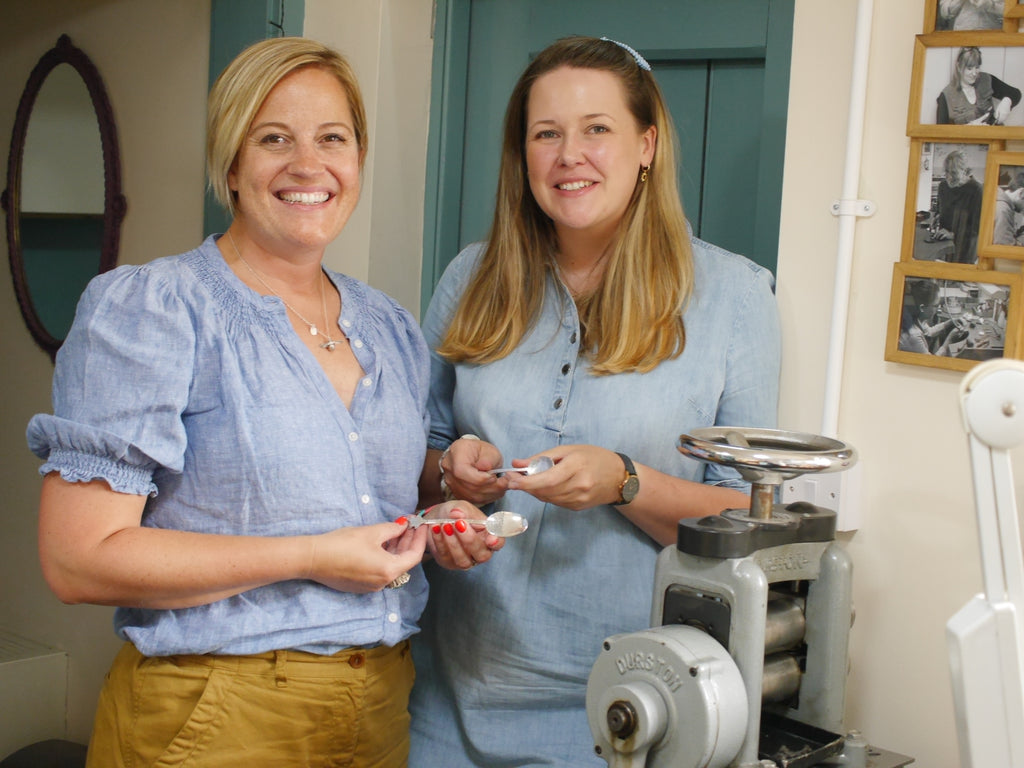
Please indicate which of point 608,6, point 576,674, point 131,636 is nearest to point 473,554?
point 576,674

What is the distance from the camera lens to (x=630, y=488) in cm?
145

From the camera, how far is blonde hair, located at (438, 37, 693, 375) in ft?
5.20

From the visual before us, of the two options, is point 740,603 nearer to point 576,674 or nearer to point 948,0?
point 576,674

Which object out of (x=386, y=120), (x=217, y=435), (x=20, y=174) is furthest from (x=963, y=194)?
(x=20, y=174)

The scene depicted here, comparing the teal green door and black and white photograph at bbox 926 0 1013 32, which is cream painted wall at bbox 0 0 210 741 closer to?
the teal green door

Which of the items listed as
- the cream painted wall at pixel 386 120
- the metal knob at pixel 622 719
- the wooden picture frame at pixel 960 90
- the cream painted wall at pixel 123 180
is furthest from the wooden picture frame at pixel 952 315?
the cream painted wall at pixel 123 180

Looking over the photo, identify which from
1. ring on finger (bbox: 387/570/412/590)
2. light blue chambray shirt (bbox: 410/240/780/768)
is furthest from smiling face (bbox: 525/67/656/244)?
ring on finger (bbox: 387/570/412/590)

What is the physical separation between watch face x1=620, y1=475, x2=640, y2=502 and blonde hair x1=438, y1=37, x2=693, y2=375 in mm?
195

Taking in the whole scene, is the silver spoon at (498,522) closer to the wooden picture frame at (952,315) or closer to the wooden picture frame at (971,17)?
the wooden picture frame at (952,315)

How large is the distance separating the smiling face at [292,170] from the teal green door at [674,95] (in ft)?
2.49

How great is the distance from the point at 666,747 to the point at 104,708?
2.76ft

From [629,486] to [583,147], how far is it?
0.53 metres

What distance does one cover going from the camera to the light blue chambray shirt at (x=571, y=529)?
155 centimetres

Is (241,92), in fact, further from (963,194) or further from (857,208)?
(963,194)
